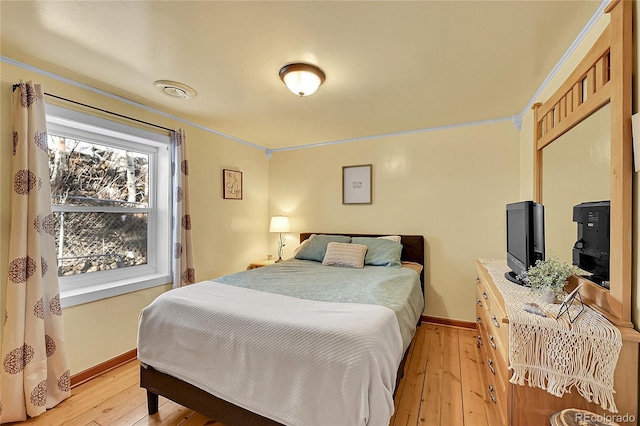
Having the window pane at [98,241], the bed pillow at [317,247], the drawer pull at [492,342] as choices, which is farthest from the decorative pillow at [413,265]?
the window pane at [98,241]

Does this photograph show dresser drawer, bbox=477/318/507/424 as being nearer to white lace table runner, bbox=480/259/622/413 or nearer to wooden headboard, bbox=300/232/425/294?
white lace table runner, bbox=480/259/622/413

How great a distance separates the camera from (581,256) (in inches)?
57.9

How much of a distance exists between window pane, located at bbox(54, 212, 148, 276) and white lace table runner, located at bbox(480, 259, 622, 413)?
3.03 m

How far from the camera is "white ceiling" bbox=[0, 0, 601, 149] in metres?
1.34

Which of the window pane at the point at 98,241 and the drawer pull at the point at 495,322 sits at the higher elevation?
the window pane at the point at 98,241

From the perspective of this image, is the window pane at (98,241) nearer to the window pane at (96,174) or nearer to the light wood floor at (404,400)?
the window pane at (96,174)

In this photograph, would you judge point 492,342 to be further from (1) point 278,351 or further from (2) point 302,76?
(2) point 302,76

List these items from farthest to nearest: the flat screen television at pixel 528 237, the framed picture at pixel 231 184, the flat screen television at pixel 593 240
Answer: the framed picture at pixel 231 184 → the flat screen television at pixel 528 237 → the flat screen television at pixel 593 240

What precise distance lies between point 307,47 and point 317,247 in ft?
7.08

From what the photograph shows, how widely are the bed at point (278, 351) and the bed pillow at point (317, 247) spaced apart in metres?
1.20

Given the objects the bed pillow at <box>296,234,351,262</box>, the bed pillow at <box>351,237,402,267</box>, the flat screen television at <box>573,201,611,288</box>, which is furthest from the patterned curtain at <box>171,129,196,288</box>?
the flat screen television at <box>573,201,611,288</box>

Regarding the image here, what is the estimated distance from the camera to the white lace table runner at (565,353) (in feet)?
3.38

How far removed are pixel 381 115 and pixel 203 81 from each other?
1.68m

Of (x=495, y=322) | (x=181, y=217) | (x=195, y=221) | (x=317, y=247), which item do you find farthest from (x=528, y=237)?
(x=195, y=221)
